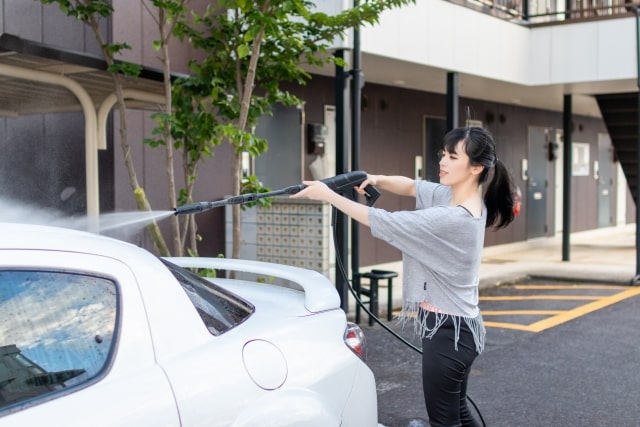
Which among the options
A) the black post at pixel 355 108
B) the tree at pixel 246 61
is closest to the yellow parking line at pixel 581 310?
the black post at pixel 355 108

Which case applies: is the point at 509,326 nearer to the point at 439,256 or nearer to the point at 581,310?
the point at 581,310

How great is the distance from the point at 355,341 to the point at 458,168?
92 centimetres

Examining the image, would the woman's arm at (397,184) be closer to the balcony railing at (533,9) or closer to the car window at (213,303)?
the car window at (213,303)

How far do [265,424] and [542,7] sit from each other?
12.0 metres

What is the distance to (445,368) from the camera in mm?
3285

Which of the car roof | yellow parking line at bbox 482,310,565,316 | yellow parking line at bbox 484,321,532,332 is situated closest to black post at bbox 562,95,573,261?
yellow parking line at bbox 482,310,565,316

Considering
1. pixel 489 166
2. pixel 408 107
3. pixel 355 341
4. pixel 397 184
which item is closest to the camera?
pixel 355 341

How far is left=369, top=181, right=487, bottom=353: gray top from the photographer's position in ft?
10.5

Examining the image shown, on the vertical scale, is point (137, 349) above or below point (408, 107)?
below

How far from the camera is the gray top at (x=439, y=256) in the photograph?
3199 millimetres

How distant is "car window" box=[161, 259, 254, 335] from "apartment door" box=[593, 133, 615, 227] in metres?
16.9

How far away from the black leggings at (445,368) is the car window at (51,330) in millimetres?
1567

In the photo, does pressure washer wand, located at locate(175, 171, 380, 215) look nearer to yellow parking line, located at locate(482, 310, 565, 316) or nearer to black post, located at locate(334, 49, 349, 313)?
black post, located at locate(334, 49, 349, 313)

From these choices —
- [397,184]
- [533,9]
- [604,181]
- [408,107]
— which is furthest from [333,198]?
[604,181]
